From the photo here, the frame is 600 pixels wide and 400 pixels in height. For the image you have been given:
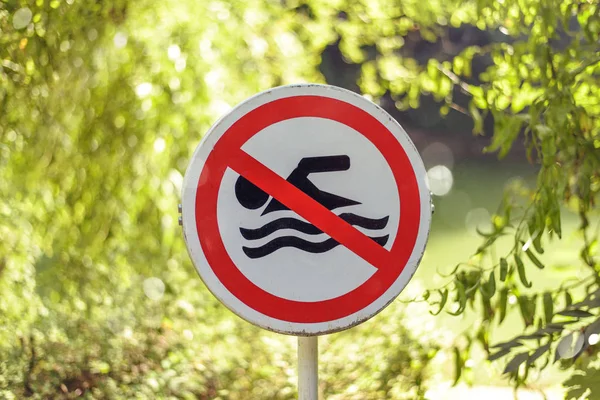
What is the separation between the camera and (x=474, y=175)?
10.5m

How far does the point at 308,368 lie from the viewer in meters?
1.34

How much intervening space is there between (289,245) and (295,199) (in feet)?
0.27

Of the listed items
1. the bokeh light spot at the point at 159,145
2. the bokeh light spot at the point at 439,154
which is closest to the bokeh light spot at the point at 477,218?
the bokeh light spot at the point at 439,154

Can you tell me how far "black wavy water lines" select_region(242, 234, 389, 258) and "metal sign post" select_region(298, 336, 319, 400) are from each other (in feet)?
0.57

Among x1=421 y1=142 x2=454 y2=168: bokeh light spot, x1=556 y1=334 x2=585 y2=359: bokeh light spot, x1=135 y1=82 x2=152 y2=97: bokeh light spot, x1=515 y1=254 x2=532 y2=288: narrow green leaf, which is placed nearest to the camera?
x1=556 y1=334 x2=585 y2=359: bokeh light spot

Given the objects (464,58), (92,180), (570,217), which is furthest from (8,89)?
(570,217)

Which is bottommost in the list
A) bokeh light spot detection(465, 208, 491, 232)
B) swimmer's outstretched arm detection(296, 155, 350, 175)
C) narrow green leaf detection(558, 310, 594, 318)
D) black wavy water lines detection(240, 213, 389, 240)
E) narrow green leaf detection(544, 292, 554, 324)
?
narrow green leaf detection(558, 310, 594, 318)

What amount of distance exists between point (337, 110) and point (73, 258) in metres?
2.10

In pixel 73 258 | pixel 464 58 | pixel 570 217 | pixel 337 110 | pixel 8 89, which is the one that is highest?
pixel 570 217

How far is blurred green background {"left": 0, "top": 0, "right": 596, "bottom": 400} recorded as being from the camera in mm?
2594

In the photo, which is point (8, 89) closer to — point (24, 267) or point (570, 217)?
point (24, 267)

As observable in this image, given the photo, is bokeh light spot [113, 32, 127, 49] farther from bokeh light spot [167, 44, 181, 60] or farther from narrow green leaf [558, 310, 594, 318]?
narrow green leaf [558, 310, 594, 318]

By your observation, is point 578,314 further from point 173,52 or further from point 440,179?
point 440,179

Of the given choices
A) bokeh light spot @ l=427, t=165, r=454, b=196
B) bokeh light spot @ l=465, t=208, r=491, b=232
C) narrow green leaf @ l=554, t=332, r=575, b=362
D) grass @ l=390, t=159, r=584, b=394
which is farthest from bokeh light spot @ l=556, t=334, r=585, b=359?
bokeh light spot @ l=427, t=165, r=454, b=196
